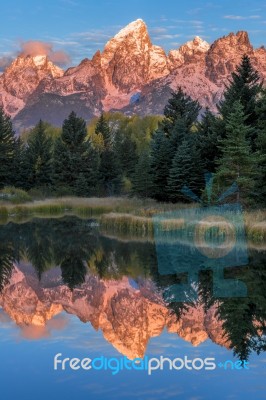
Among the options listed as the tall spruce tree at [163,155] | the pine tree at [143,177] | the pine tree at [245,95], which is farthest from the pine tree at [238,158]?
the pine tree at [143,177]

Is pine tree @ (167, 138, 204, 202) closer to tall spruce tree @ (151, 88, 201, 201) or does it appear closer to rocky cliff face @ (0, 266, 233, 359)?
tall spruce tree @ (151, 88, 201, 201)

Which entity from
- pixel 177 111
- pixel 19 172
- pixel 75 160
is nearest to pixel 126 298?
pixel 177 111

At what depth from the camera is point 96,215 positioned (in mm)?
47281

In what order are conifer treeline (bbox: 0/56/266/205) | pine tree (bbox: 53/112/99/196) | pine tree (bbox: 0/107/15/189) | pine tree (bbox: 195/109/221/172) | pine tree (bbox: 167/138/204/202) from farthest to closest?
pine tree (bbox: 0/107/15/189)
pine tree (bbox: 53/112/99/196)
pine tree (bbox: 195/109/221/172)
pine tree (bbox: 167/138/204/202)
conifer treeline (bbox: 0/56/266/205)

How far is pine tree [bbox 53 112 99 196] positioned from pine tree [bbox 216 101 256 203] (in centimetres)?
3641

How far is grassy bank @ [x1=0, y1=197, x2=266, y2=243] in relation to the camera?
27.9m

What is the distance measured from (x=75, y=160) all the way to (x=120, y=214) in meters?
35.3

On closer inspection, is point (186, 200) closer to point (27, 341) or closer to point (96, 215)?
point (96, 215)

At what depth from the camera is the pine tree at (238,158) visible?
Answer: 32.1m

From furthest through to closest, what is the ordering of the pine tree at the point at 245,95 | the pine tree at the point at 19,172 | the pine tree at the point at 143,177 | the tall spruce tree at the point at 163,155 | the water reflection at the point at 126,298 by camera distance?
the pine tree at the point at 19,172 < the pine tree at the point at 143,177 < the tall spruce tree at the point at 163,155 < the pine tree at the point at 245,95 < the water reflection at the point at 126,298

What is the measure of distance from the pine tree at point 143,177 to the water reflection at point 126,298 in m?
19.9

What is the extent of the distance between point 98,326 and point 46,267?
9.15 metres

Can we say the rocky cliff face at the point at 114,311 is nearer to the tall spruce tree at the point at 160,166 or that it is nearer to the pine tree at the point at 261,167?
the pine tree at the point at 261,167

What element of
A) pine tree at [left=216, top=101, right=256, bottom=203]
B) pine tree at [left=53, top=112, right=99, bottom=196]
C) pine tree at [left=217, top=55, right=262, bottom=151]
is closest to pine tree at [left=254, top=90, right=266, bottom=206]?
pine tree at [left=216, top=101, right=256, bottom=203]
